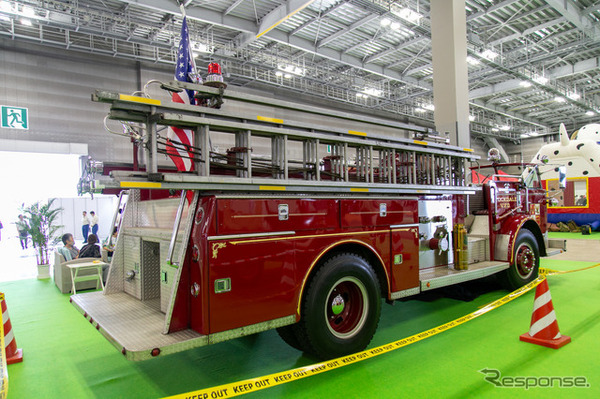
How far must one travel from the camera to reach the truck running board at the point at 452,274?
454cm

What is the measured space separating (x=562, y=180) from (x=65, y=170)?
14893 millimetres

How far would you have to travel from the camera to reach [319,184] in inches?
140

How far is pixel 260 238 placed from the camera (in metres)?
3.10

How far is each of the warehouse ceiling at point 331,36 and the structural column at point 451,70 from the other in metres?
3.25

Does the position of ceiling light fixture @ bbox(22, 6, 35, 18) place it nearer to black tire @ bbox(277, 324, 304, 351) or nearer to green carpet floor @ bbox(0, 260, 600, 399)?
green carpet floor @ bbox(0, 260, 600, 399)

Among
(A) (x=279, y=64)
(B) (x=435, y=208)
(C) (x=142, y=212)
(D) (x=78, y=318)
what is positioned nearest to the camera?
(C) (x=142, y=212)

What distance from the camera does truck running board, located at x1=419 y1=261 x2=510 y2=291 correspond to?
4535mm

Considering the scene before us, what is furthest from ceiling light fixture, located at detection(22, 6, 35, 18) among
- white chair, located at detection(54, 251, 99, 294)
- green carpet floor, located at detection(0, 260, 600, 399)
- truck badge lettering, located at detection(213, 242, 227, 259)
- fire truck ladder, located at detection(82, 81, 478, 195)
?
truck badge lettering, located at detection(213, 242, 227, 259)

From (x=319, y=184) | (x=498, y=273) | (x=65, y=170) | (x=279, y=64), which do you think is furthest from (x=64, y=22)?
(x=498, y=273)

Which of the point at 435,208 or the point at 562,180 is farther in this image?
the point at 562,180

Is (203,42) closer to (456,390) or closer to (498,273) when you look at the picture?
(498,273)

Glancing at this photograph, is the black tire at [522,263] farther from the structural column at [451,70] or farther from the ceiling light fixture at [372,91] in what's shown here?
the ceiling light fixture at [372,91]

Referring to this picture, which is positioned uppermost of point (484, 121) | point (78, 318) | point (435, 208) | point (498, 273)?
point (484, 121)

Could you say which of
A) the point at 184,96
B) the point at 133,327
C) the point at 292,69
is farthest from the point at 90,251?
the point at 292,69
